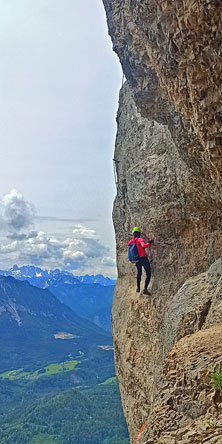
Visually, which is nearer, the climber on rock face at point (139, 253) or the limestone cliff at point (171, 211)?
the limestone cliff at point (171, 211)

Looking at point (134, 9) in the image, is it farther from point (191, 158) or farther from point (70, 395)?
point (70, 395)

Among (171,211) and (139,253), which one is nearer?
(171,211)

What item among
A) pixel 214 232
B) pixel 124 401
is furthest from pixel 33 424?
pixel 214 232

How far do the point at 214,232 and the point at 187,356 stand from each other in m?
7.54

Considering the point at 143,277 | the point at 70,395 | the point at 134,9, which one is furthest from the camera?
the point at 70,395

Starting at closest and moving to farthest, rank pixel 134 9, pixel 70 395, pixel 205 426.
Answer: pixel 205 426, pixel 134 9, pixel 70 395

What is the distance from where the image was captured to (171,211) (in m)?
16.6

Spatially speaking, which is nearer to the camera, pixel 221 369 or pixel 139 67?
pixel 221 369

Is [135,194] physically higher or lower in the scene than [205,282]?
higher

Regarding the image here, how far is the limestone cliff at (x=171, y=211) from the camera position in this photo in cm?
675

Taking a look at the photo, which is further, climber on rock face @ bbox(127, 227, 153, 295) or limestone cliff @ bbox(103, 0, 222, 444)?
climber on rock face @ bbox(127, 227, 153, 295)

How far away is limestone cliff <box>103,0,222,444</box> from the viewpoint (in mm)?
6746

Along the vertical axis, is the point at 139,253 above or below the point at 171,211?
below

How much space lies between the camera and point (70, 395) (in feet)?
624
